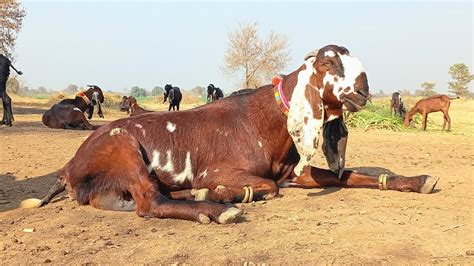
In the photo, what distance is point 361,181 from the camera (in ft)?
15.6

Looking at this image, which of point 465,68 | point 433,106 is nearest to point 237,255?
point 433,106

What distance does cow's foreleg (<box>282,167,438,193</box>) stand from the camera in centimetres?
450

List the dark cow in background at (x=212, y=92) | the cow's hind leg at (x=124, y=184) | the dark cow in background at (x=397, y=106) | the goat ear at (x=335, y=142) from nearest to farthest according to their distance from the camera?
1. the cow's hind leg at (x=124, y=184)
2. the goat ear at (x=335, y=142)
3. the dark cow in background at (x=397, y=106)
4. the dark cow in background at (x=212, y=92)

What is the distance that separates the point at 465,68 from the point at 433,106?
4632 centimetres

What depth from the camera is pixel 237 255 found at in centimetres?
281

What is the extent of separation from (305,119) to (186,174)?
1.18 m

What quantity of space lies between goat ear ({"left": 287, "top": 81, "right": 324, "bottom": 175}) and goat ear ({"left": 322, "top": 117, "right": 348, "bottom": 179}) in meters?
0.37

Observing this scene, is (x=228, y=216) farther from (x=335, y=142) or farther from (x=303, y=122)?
(x=335, y=142)

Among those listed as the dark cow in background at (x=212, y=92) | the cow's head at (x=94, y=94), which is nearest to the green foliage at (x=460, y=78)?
the dark cow in background at (x=212, y=92)

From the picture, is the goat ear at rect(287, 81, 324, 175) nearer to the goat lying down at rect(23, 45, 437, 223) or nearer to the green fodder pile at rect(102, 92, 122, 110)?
the goat lying down at rect(23, 45, 437, 223)

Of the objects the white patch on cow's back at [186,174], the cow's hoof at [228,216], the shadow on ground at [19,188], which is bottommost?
the shadow on ground at [19,188]

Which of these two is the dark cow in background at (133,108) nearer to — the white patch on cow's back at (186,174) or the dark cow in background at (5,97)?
the dark cow in background at (5,97)

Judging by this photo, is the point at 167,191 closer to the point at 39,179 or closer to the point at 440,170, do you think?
the point at 39,179

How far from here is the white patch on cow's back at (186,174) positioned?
4.51 meters
